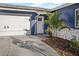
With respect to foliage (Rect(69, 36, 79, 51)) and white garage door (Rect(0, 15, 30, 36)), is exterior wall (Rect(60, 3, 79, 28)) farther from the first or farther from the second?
white garage door (Rect(0, 15, 30, 36))

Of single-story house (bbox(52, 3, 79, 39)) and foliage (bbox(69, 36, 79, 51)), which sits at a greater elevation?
single-story house (bbox(52, 3, 79, 39))

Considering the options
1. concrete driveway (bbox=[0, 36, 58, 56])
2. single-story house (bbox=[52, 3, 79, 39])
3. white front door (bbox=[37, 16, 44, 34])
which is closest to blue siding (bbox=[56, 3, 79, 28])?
single-story house (bbox=[52, 3, 79, 39])

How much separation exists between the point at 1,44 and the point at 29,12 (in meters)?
0.73

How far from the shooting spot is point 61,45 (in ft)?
10.5

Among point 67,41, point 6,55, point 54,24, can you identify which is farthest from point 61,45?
point 6,55

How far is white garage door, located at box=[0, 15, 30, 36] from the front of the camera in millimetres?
3201

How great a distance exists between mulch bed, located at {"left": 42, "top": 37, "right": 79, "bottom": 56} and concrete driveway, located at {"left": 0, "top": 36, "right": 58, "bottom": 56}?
0.07 metres

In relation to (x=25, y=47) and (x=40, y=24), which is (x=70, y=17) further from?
(x=25, y=47)

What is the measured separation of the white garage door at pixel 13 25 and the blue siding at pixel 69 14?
0.61 metres

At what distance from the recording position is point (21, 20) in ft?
10.6

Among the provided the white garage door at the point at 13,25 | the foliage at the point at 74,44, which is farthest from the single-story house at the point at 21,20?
the foliage at the point at 74,44

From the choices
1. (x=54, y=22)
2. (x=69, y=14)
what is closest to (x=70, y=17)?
(x=69, y=14)

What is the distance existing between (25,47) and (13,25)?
17.0 inches

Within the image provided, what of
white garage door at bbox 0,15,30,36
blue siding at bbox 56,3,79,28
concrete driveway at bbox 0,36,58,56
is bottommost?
concrete driveway at bbox 0,36,58,56
